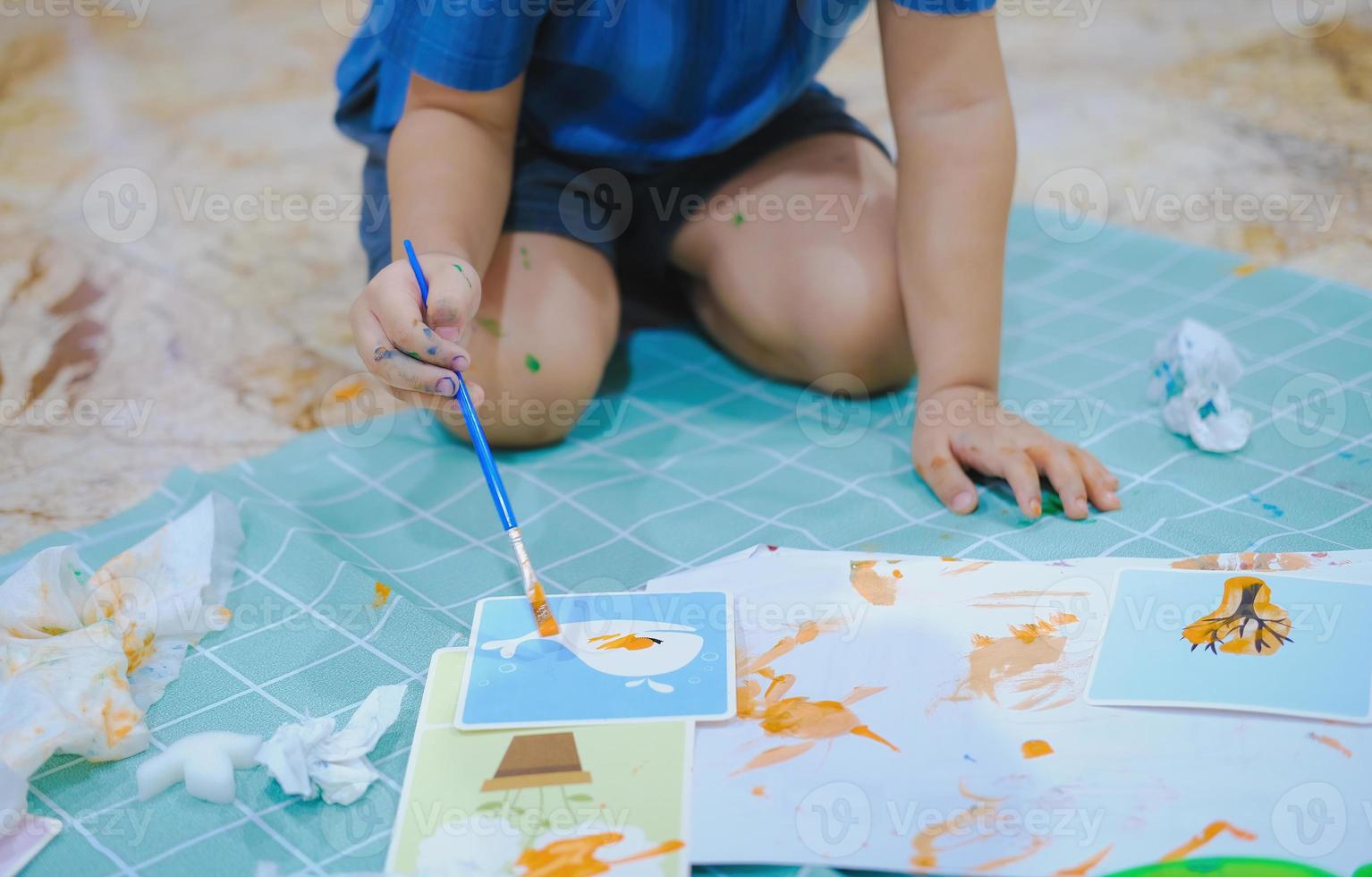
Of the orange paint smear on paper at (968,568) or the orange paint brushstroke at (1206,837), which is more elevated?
the orange paint smear on paper at (968,568)

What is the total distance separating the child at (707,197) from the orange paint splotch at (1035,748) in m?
0.23

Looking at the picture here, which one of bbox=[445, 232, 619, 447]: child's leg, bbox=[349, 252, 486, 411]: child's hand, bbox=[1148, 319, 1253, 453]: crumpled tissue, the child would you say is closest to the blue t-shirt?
the child

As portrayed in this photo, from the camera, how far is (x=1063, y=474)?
0.82 m

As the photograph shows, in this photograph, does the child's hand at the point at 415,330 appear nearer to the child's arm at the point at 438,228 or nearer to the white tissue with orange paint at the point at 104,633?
the child's arm at the point at 438,228

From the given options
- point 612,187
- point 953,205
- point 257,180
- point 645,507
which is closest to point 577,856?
point 645,507

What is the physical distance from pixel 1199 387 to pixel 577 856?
643mm

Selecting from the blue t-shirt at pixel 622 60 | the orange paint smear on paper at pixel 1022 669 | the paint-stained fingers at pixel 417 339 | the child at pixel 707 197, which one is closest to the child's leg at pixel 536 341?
the child at pixel 707 197

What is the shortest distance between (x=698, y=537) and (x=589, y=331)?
10.4 inches

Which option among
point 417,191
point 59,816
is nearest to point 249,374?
point 417,191

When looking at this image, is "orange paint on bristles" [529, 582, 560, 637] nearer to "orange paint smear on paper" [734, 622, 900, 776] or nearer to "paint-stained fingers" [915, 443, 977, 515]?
"orange paint smear on paper" [734, 622, 900, 776]

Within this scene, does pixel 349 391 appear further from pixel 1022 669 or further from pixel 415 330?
pixel 1022 669

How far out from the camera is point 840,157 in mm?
1094

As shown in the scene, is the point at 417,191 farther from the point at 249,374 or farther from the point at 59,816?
the point at 59,816

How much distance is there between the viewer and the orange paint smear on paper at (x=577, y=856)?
1.77ft
